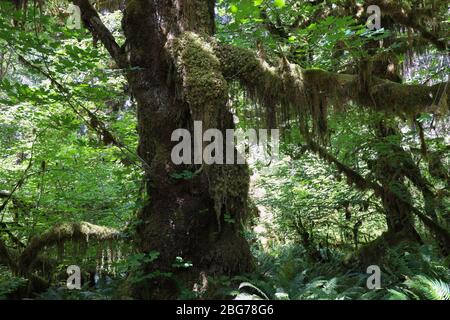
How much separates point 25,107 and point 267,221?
24.7 feet

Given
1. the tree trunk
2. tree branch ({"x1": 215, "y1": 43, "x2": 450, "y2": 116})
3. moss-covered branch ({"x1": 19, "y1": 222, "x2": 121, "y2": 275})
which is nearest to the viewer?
the tree trunk

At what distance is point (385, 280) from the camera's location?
5180mm

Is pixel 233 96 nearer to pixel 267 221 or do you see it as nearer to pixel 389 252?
pixel 389 252

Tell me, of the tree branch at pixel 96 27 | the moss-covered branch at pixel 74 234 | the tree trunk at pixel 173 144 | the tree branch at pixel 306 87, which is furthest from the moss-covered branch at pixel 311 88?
the moss-covered branch at pixel 74 234

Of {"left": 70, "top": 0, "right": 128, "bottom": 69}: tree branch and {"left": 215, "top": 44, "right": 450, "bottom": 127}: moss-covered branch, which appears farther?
{"left": 70, "top": 0, "right": 128, "bottom": 69}: tree branch

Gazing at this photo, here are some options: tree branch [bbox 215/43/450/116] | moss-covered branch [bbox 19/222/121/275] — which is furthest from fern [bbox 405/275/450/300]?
moss-covered branch [bbox 19/222/121/275]

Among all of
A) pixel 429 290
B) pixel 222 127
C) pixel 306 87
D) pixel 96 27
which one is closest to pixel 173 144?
pixel 222 127

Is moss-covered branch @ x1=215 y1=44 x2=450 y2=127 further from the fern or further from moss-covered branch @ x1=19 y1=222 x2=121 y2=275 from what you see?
moss-covered branch @ x1=19 y1=222 x2=121 y2=275

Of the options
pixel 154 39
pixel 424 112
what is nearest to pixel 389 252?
pixel 424 112

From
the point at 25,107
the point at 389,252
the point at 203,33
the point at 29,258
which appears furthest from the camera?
the point at 25,107

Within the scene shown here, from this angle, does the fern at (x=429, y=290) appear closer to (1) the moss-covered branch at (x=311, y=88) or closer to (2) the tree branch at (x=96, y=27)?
(1) the moss-covered branch at (x=311, y=88)

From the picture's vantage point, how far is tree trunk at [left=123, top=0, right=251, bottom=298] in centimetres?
457

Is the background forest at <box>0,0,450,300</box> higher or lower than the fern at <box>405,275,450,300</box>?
higher

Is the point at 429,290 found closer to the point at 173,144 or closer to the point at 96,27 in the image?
the point at 173,144
